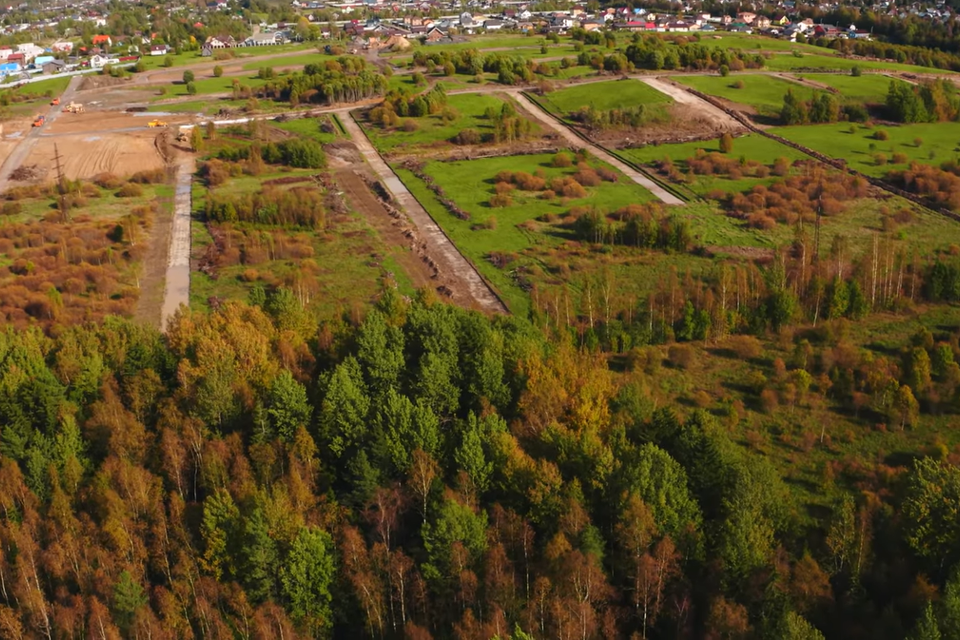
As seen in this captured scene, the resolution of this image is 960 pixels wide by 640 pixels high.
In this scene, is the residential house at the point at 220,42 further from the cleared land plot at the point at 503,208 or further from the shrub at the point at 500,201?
the shrub at the point at 500,201

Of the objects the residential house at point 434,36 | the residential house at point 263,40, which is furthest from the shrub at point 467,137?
the residential house at point 263,40

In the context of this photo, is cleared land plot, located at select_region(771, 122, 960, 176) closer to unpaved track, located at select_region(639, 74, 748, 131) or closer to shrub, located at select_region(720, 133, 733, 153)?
unpaved track, located at select_region(639, 74, 748, 131)

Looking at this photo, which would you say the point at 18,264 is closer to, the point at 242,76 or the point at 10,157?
the point at 10,157

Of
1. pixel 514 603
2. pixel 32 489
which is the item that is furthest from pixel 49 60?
pixel 514 603

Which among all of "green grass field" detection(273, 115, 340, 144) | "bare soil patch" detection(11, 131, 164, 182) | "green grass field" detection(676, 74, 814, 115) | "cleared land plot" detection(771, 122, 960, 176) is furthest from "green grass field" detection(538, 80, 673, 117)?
"bare soil patch" detection(11, 131, 164, 182)

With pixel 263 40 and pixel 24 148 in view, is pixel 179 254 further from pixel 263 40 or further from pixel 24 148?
pixel 263 40
